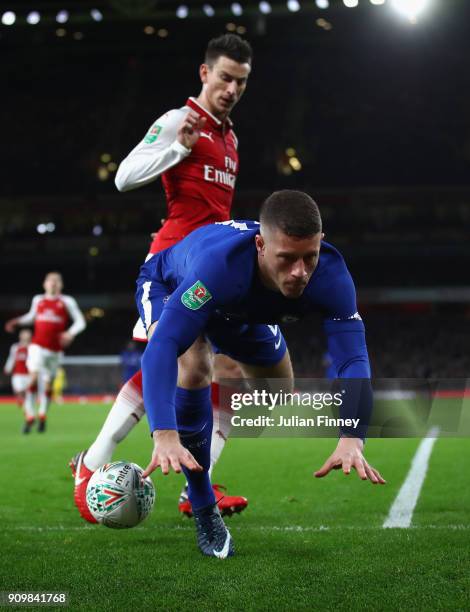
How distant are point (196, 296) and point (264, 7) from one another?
23970 millimetres

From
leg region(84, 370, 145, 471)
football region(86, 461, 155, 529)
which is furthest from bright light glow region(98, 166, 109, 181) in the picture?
football region(86, 461, 155, 529)

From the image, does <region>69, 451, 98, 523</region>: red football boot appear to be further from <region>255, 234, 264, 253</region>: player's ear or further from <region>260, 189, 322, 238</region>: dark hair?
<region>260, 189, 322, 238</region>: dark hair

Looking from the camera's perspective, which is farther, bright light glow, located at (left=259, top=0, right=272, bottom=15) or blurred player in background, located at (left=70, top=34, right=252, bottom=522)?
bright light glow, located at (left=259, top=0, right=272, bottom=15)

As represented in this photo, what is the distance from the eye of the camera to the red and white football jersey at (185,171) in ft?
14.7

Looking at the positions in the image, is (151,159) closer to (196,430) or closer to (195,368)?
(195,368)

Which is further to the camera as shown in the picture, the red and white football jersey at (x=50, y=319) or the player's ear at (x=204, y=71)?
the red and white football jersey at (x=50, y=319)

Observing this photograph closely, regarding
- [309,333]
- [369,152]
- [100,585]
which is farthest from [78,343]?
[100,585]

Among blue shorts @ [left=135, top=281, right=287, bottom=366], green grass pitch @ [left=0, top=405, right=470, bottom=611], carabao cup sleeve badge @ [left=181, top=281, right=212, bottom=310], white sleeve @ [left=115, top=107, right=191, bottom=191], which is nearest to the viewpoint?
green grass pitch @ [left=0, top=405, right=470, bottom=611]

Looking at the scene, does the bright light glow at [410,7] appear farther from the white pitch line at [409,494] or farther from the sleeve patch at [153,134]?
the sleeve patch at [153,134]

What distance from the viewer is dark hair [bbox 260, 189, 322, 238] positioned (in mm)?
2848

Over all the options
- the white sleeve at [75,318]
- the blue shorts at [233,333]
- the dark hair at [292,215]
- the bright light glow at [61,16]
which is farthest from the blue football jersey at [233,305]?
the bright light glow at [61,16]

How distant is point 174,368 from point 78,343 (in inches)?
1218

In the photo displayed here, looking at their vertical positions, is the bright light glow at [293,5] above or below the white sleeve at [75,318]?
above

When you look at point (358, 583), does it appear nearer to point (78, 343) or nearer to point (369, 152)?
point (369, 152)
